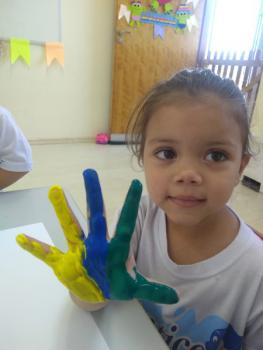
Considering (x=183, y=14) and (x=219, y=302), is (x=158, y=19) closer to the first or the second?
(x=183, y=14)

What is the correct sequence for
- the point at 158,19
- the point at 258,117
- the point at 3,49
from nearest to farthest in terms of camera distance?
the point at 258,117, the point at 3,49, the point at 158,19

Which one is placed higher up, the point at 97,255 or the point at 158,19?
the point at 158,19

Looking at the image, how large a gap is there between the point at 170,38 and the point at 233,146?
265cm

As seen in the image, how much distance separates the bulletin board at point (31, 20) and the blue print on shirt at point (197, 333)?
8.06ft

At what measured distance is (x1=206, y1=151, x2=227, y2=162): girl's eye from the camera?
0.40 metres

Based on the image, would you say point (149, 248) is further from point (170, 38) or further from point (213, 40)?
point (213, 40)

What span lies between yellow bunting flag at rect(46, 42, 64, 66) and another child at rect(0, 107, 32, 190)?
5.92 feet

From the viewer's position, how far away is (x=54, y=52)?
97.3 inches

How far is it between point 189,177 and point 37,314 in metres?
0.26

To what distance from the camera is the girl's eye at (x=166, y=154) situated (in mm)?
418

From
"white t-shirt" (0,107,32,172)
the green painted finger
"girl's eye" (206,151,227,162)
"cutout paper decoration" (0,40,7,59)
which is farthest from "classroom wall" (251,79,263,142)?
"cutout paper decoration" (0,40,7,59)

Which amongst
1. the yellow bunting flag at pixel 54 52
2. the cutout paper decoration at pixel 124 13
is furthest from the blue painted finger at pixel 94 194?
the cutout paper decoration at pixel 124 13

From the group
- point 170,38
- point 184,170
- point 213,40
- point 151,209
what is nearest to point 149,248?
point 151,209

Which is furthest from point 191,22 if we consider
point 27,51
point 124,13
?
point 27,51
